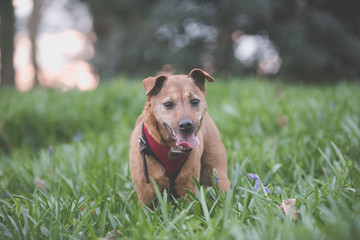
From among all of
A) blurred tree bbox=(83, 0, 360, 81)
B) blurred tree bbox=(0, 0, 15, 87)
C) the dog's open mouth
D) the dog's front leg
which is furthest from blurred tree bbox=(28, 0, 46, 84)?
the dog's open mouth

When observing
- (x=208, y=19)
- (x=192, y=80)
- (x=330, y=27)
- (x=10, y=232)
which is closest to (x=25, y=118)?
(x=10, y=232)

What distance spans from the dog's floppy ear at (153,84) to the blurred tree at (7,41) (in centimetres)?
901

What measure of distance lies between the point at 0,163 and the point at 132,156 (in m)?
2.90

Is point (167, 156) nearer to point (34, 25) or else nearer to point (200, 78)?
point (200, 78)

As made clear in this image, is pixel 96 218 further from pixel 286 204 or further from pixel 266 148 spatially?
pixel 266 148

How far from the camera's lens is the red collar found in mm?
1972

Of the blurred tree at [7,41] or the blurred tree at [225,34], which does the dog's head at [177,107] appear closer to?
the blurred tree at [225,34]

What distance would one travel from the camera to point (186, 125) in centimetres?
177

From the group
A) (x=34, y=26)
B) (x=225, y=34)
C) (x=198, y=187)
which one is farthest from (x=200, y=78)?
(x=34, y=26)

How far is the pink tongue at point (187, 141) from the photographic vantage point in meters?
1.77

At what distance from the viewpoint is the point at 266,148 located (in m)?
3.27

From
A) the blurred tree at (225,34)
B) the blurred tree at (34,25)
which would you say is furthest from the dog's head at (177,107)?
the blurred tree at (34,25)

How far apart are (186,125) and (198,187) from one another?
1.75ft

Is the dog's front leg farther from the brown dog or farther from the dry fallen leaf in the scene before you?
the dry fallen leaf
